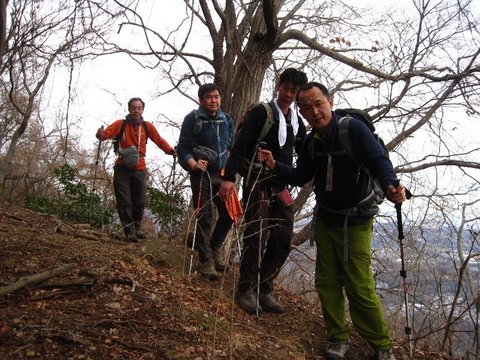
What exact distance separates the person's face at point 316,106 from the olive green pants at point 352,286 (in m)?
0.86

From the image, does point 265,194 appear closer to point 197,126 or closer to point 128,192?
point 197,126

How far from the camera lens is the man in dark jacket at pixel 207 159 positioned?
430 cm

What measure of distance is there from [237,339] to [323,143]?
5.32ft

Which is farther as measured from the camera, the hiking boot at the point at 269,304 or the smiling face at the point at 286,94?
the hiking boot at the point at 269,304

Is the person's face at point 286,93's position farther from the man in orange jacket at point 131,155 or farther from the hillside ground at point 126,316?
the man in orange jacket at point 131,155

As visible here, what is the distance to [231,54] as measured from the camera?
6.50 metres

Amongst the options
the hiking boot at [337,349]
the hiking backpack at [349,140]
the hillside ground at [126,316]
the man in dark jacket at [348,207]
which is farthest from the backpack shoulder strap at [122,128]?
the hiking boot at [337,349]

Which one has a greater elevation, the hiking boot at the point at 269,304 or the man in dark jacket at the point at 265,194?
the man in dark jacket at the point at 265,194

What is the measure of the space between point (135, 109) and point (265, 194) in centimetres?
280

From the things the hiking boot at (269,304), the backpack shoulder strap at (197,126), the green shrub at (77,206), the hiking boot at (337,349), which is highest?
the backpack shoulder strap at (197,126)

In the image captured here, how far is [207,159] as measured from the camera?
4434 mm

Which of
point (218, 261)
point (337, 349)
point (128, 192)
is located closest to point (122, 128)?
point (128, 192)

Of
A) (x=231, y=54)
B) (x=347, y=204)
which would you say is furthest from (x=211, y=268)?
(x=231, y=54)

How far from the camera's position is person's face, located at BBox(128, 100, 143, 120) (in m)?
5.66
